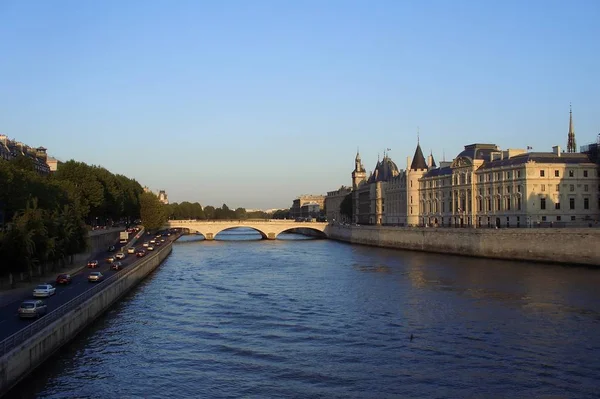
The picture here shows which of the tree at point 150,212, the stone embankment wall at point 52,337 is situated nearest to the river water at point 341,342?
the stone embankment wall at point 52,337

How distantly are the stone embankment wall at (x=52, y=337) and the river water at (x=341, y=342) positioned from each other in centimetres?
49

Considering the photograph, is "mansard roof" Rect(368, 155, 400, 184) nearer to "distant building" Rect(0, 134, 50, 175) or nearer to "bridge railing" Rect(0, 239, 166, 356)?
"distant building" Rect(0, 134, 50, 175)

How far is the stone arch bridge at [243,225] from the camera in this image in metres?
127

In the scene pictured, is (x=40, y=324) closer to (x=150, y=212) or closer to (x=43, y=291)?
(x=43, y=291)

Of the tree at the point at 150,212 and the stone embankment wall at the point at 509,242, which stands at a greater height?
the tree at the point at 150,212

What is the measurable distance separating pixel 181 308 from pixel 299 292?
9.84 metres

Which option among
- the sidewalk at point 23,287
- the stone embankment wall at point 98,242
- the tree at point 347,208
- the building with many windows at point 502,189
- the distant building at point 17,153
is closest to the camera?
the sidewalk at point 23,287

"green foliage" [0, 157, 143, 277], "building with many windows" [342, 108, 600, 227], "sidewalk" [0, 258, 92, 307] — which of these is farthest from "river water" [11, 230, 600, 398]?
"building with many windows" [342, 108, 600, 227]

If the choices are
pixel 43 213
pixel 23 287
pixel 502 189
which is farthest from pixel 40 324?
pixel 502 189

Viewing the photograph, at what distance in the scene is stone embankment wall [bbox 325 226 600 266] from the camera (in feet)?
200

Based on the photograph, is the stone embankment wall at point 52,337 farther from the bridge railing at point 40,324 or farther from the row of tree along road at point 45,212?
the row of tree along road at point 45,212

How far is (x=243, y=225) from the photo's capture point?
129 metres

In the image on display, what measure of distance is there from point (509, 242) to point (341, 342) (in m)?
45.3

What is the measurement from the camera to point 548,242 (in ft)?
213
